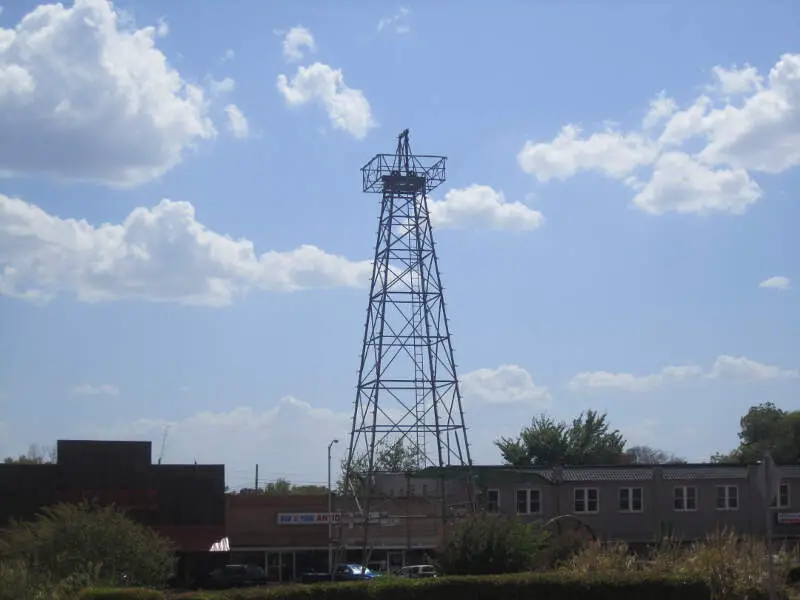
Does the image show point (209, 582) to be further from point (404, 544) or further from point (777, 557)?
point (777, 557)

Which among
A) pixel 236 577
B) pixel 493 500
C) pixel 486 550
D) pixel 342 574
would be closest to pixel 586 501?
pixel 493 500

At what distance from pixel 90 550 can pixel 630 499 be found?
1605 inches

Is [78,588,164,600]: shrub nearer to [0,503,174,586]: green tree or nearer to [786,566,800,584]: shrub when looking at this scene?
[0,503,174,586]: green tree

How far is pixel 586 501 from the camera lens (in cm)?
6309

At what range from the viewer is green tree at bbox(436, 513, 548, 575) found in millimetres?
31078

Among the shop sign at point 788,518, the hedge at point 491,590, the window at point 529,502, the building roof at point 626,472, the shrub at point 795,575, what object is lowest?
the shrub at point 795,575

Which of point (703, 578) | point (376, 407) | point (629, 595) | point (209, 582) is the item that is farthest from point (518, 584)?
point (209, 582)

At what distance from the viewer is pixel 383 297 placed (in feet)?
161

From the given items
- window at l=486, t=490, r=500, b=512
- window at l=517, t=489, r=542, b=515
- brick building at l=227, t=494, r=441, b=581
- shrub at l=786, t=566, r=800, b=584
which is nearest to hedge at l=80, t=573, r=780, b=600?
shrub at l=786, t=566, r=800, b=584

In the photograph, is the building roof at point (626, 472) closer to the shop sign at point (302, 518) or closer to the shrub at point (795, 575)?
the shop sign at point (302, 518)

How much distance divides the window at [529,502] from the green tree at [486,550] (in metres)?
30.8

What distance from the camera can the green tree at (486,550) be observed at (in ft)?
102

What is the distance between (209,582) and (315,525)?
731 cm

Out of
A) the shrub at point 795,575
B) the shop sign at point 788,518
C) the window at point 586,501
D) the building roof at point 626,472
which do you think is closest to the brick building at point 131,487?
the building roof at point 626,472
